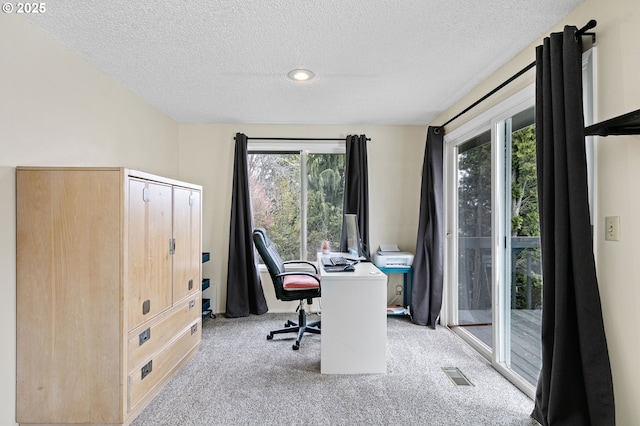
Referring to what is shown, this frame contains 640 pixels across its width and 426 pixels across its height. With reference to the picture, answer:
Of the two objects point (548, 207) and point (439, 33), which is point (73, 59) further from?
point (548, 207)

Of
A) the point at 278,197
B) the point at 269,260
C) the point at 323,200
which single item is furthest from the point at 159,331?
the point at 323,200

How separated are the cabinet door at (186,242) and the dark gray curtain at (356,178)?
171 centimetres

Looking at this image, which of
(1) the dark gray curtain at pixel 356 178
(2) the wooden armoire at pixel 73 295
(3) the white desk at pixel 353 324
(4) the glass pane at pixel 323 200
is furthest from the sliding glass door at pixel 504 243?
(2) the wooden armoire at pixel 73 295

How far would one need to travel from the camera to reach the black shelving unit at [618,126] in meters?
1.19

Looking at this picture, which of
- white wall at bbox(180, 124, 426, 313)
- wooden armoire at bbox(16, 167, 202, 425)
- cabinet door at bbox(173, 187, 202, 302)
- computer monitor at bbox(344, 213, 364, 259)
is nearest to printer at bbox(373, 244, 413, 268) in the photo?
white wall at bbox(180, 124, 426, 313)

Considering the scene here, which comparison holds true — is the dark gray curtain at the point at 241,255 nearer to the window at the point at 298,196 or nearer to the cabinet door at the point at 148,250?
the window at the point at 298,196

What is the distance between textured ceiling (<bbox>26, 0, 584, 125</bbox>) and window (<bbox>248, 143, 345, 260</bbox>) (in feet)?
3.21

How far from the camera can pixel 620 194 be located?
1468 millimetres

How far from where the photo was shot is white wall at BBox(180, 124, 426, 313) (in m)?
3.81

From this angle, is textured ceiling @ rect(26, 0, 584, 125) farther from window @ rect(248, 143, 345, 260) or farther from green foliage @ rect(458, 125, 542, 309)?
window @ rect(248, 143, 345, 260)

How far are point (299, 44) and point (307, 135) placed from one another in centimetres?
183

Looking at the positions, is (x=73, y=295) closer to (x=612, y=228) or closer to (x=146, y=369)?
(x=146, y=369)

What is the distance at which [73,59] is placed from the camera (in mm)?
2090

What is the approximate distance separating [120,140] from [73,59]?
0.69 meters
